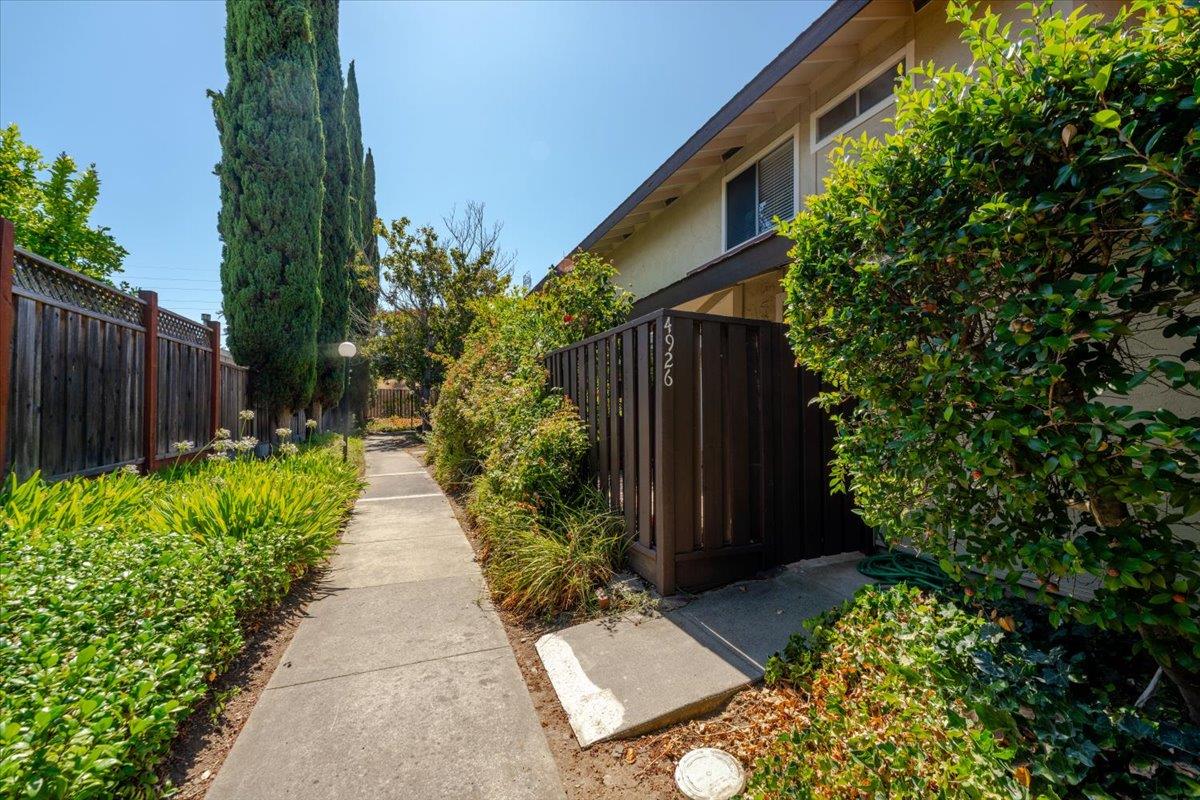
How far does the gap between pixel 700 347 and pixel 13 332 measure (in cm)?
524

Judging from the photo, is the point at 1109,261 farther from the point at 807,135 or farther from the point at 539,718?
the point at 807,135

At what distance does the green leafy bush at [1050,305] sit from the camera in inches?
48.3

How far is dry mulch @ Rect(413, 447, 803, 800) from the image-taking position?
176 centimetres

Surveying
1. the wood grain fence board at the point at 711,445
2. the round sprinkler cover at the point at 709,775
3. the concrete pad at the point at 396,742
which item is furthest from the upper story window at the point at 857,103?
the concrete pad at the point at 396,742

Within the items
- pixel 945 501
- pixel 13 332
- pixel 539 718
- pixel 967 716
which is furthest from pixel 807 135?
pixel 13 332

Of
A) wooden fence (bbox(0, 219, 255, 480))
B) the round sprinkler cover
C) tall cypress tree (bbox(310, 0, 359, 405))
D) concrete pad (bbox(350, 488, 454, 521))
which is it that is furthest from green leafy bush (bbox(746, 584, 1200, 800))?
tall cypress tree (bbox(310, 0, 359, 405))

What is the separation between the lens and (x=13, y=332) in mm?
3473

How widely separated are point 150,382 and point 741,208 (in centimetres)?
768

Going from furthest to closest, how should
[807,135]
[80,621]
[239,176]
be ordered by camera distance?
[239,176] → [807,135] → [80,621]

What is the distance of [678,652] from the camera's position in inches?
97.2

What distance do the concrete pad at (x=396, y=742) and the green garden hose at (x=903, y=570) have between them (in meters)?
2.44

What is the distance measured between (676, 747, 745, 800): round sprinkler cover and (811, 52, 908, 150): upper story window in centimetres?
518

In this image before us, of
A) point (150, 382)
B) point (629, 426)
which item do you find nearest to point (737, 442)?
point (629, 426)

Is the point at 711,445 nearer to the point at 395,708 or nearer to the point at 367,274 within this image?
the point at 395,708
